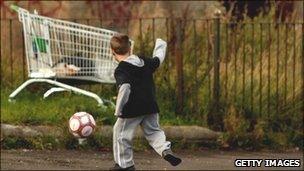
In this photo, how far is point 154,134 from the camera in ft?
21.8

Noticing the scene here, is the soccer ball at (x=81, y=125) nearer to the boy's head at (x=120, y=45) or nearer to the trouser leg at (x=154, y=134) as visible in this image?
the trouser leg at (x=154, y=134)

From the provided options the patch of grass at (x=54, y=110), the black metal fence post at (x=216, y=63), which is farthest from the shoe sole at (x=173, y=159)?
the black metal fence post at (x=216, y=63)

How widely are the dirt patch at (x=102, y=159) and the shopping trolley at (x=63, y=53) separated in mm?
1027

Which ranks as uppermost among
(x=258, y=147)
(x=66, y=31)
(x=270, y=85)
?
(x=66, y=31)

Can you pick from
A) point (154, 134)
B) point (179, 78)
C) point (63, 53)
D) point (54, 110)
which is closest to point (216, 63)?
point (179, 78)

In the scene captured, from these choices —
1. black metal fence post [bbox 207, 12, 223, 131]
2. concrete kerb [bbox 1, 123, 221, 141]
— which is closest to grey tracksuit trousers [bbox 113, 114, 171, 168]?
concrete kerb [bbox 1, 123, 221, 141]

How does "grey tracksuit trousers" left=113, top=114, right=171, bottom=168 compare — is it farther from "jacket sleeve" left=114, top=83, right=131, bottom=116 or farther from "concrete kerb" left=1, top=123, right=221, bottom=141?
"concrete kerb" left=1, top=123, right=221, bottom=141

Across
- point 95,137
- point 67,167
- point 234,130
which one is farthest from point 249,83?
point 67,167

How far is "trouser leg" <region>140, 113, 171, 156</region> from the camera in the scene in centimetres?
655

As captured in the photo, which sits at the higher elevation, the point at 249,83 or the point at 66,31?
the point at 66,31

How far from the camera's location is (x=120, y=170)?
655cm

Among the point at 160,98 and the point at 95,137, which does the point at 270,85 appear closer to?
the point at 160,98

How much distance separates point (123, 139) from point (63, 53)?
9.52ft

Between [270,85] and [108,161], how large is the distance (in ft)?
8.58
